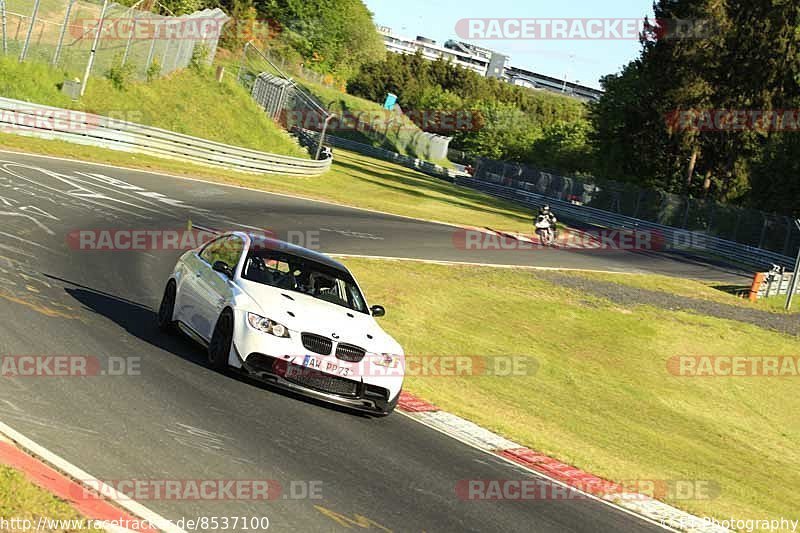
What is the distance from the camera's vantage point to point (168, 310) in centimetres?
1302

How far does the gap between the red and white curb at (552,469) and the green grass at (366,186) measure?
68.0 feet

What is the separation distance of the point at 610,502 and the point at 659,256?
135 ft

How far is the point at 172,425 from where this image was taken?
29.1 feet

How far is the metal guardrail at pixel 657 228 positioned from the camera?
5706 centimetres

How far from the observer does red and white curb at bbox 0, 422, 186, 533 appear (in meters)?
6.43

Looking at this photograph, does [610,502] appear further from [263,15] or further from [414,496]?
[263,15]

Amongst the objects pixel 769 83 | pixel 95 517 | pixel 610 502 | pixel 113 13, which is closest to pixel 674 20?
pixel 769 83

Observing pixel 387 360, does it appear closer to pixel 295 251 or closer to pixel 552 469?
pixel 552 469

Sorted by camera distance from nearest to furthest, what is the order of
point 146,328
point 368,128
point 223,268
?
point 223,268, point 146,328, point 368,128

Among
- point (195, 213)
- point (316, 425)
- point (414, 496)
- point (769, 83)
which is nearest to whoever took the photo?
point (414, 496)

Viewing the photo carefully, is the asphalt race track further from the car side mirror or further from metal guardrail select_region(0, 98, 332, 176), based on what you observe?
metal guardrail select_region(0, 98, 332, 176)

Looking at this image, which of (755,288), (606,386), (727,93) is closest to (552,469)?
(606,386)

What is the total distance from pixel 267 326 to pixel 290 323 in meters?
0.24

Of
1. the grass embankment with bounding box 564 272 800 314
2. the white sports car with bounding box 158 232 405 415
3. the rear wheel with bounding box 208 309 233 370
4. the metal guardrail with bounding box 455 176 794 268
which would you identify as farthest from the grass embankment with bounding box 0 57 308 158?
the rear wheel with bounding box 208 309 233 370
